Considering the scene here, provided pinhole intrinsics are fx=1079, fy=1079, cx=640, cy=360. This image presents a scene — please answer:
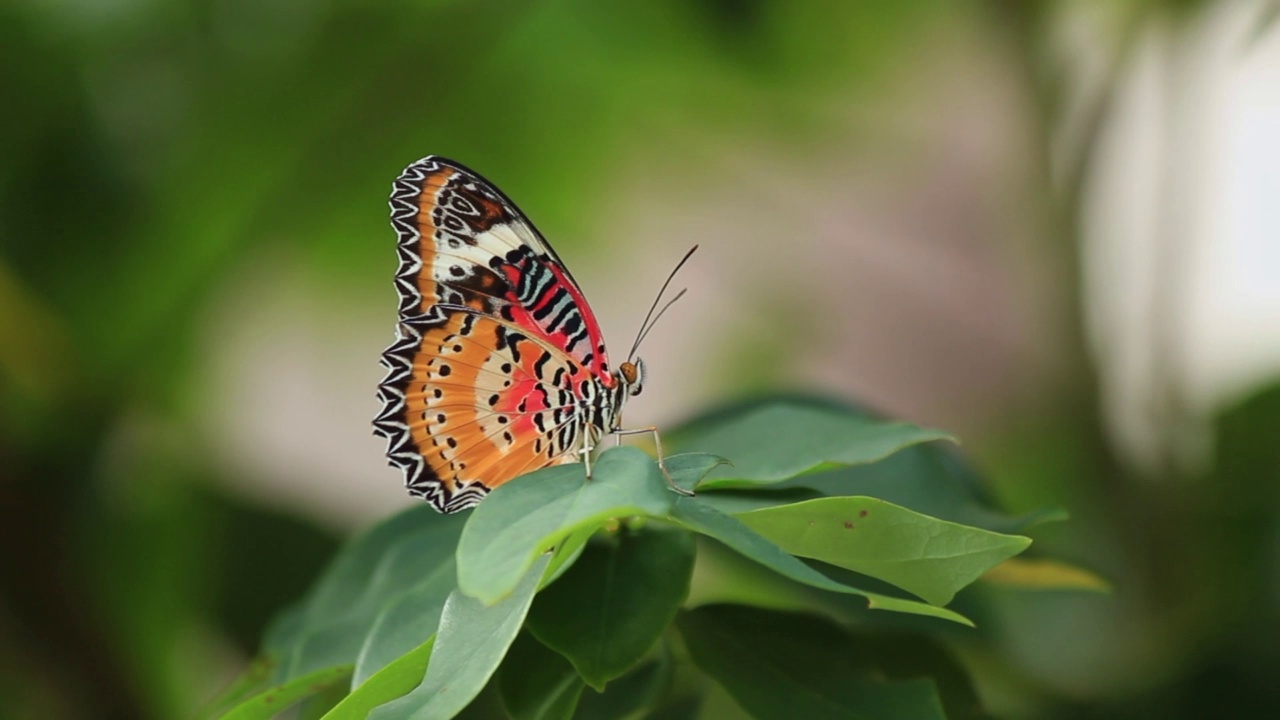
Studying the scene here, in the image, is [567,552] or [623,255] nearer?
[567,552]

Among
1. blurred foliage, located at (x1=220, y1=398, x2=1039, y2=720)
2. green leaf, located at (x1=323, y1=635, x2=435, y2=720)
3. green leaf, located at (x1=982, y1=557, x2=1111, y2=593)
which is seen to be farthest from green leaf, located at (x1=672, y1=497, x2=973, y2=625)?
green leaf, located at (x1=982, y1=557, x2=1111, y2=593)

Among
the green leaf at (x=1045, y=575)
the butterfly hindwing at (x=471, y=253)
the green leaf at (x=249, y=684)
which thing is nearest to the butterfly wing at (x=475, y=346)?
the butterfly hindwing at (x=471, y=253)

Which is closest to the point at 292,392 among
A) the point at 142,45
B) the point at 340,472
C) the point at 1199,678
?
the point at 340,472

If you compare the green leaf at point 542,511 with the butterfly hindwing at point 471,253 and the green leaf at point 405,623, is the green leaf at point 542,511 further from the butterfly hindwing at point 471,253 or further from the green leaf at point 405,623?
the butterfly hindwing at point 471,253

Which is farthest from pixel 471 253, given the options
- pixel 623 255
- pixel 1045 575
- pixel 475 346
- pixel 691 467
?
pixel 623 255

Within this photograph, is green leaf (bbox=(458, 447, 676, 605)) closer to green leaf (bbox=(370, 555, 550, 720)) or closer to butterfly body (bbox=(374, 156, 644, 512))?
green leaf (bbox=(370, 555, 550, 720))

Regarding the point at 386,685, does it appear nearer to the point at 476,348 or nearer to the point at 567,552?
the point at 567,552

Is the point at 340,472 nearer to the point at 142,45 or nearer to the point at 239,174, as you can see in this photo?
the point at 239,174
